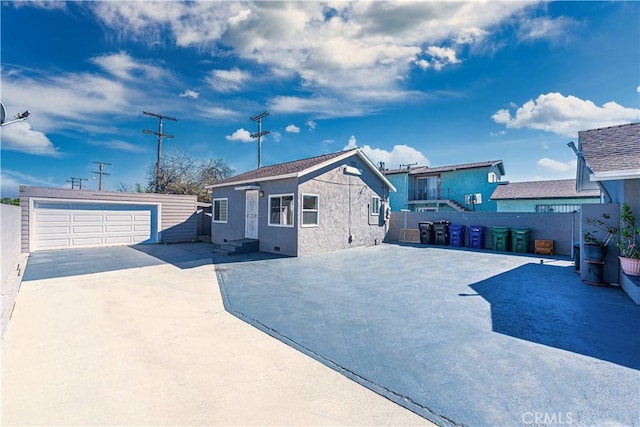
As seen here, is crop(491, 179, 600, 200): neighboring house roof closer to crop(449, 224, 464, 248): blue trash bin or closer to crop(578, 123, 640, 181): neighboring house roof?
crop(449, 224, 464, 248): blue trash bin

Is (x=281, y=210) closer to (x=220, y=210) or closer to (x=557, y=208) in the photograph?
(x=220, y=210)

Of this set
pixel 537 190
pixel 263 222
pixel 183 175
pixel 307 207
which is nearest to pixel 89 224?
pixel 263 222

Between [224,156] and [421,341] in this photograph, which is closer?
[421,341]

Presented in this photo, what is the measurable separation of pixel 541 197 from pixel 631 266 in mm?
16160

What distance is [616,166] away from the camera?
5797mm

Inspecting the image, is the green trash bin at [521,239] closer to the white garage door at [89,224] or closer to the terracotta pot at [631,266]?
the terracotta pot at [631,266]

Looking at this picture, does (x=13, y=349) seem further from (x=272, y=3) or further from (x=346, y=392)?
(x=272, y=3)

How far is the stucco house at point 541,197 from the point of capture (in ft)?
59.7

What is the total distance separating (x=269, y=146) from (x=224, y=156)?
550 centimetres

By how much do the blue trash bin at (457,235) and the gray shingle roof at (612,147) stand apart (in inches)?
244

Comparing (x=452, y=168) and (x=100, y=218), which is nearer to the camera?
(x=100, y=218)

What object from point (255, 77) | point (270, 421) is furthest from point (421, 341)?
point (255, 77)

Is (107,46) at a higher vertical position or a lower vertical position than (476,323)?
higher

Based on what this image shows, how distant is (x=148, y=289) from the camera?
6250mm
